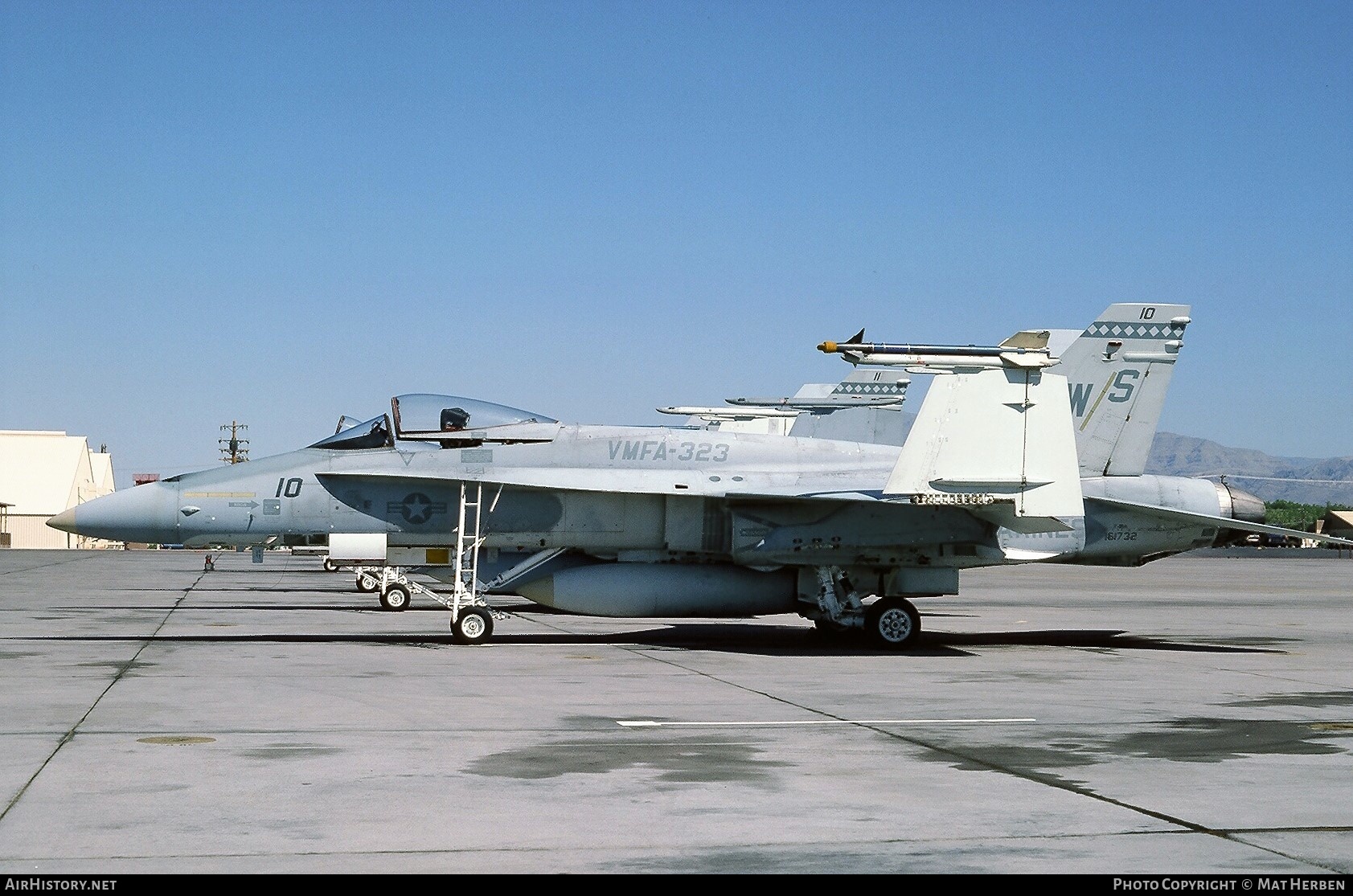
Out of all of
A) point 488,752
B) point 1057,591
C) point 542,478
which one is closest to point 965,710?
point 488,752

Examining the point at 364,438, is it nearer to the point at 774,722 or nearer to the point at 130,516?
the point at 130,516

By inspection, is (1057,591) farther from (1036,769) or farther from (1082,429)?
(1036,769)

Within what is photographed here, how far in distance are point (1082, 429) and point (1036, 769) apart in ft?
34.7

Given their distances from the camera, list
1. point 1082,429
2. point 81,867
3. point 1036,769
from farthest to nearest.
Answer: point 1082,429 → point 1036,769 → point 81,867

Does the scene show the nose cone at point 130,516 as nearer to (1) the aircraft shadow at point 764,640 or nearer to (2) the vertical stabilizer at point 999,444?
(1) the aircraft shadow at point 764,640

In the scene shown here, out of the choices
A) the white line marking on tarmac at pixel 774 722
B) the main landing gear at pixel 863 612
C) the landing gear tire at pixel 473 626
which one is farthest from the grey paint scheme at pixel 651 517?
the white line marking on tarmac at pixel 774 722

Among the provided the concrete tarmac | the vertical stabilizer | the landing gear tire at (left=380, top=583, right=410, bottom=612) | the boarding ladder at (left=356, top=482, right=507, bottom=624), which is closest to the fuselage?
the boarding ladder at (left=356, top=482, right=507, bottom=624)

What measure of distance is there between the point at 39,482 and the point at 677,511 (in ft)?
333

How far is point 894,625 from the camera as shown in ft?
57.1

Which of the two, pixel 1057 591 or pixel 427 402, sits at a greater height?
pixel 427 402

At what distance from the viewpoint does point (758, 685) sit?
12977mm

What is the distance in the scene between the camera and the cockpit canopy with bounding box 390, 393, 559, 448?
17.1m

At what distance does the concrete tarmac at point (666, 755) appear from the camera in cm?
609

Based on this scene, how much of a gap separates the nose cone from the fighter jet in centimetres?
3
